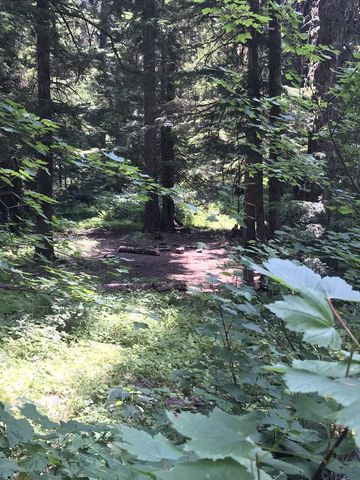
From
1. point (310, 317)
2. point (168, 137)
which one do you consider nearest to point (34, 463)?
point (310, 317)

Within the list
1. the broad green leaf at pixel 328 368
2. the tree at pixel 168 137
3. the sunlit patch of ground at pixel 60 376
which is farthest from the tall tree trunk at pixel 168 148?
the broad green leaf at pixel 328 368

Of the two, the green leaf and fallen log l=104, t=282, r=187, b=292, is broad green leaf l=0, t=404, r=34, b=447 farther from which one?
fallen log l=104, t=282, r=187, b=292

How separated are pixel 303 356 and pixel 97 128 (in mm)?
11166

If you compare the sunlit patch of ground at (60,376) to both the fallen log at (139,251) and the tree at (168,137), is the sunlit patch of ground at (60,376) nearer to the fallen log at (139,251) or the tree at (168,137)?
the fallen log at (139,251)

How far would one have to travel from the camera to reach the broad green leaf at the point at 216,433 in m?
0.63

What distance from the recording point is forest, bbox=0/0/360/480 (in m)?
0.85

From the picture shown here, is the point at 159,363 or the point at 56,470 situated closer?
the point at 56,470

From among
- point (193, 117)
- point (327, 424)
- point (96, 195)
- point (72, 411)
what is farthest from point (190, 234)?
point (327, 424)

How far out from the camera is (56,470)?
2.17 meters

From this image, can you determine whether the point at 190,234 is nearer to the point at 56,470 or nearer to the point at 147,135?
the point at 147,135

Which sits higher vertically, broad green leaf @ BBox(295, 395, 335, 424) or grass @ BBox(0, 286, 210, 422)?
broad green leaf @ BBox(295, 395, 335, 424)

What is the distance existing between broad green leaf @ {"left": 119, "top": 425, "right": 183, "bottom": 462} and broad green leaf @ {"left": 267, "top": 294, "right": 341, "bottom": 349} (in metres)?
0.38

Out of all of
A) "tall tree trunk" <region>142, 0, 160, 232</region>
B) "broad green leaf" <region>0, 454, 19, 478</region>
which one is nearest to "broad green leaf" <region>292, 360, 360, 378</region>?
"broad green leaf" <region>0, 454, 19, 478</region>

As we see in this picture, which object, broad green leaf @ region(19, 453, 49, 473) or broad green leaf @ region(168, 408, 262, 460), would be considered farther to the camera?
broad green leaf @ region(19, 453, 49, 473)
